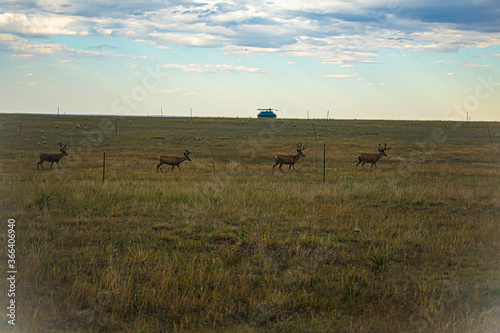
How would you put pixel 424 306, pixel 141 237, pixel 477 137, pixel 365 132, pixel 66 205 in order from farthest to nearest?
1. pixel 365 132
2. pixel 477 137
3. pixel 66 205
4. pixel 141 237
5. pixel 424 306

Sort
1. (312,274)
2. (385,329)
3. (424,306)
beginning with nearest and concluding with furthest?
(385,329)
(424,306)
(312,274)

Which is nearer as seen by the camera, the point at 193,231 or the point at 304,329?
the point at 304,329

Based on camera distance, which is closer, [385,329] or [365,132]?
[385,329]

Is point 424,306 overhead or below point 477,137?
below

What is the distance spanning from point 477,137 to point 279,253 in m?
52.1

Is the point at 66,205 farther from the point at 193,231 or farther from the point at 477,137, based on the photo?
the point at 477,137

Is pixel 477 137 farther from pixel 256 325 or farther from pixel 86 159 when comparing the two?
pixel 256 325

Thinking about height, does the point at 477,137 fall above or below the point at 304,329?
above

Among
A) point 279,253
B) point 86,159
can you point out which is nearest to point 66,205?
point 279,253

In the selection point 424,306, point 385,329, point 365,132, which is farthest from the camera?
point 365,132

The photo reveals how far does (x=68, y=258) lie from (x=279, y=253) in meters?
3.62

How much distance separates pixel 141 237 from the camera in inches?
359

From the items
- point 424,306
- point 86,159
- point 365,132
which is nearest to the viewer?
point 424,306

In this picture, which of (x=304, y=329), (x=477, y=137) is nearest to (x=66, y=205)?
(x=304, y=329)
